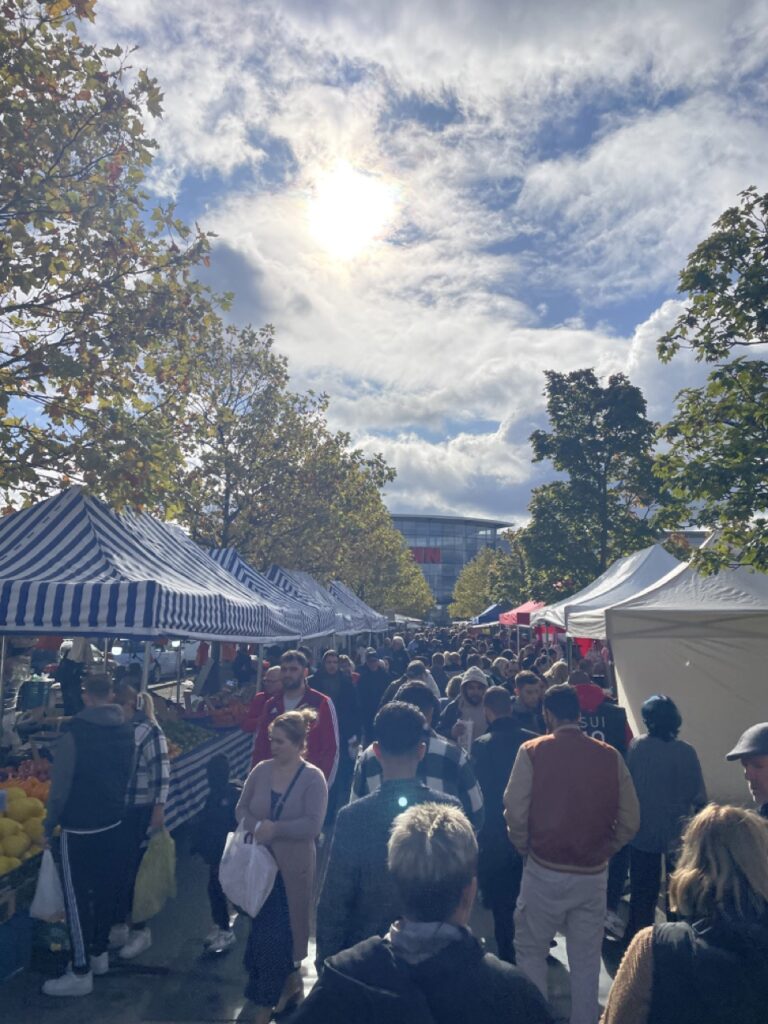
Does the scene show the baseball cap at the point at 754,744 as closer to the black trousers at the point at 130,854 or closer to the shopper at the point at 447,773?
the shopper at the point at 447,773

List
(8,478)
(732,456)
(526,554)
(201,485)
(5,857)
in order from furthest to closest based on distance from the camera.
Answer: (526,554)
(201,485)
(732,456)
(8,478)
(5,857)

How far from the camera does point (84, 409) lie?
27.3ft

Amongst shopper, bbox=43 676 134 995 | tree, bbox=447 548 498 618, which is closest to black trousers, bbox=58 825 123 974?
shopper, bbox=43 676 134 995

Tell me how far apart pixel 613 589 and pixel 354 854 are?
949 centimetres

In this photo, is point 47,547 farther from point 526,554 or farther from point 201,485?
point 526,554

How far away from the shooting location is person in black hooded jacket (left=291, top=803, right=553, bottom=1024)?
192cm

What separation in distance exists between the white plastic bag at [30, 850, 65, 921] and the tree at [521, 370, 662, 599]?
71.3ft

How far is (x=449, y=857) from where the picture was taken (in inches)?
86.0

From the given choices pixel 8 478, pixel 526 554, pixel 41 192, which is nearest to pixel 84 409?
pixel 8 478

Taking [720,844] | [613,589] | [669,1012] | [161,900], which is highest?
[613,589]

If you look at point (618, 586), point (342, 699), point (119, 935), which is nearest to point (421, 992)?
point (119, 935)

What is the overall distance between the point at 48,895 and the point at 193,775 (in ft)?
10.2

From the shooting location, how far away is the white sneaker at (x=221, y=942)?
5.71 metres

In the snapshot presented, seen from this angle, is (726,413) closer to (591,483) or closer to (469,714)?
(469,714)
